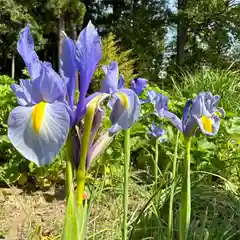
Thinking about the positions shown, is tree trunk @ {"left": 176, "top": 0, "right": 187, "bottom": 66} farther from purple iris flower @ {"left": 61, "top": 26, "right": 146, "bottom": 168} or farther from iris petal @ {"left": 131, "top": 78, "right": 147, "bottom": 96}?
purple iris flower @ {"left": 61, "top": 26, "right": 146, "bottom": 168}

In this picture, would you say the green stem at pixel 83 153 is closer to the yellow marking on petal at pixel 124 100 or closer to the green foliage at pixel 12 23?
the yellow marking on petal at pixel 124 100

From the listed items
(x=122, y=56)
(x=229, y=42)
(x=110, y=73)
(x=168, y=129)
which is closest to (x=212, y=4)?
(x=229, y=42)

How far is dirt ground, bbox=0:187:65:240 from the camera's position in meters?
2.39

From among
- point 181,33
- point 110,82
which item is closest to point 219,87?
point 110,82

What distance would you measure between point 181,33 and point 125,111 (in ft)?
49.0

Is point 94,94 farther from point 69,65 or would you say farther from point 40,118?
point 40,118

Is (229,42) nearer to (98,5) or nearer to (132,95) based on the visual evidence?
(98,5)

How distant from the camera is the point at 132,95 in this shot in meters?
0.91

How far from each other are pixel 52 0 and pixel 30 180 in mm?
10304

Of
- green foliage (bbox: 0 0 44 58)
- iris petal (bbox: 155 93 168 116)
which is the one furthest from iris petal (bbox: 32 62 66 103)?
green foliage (bbox: 0 0 44 58)

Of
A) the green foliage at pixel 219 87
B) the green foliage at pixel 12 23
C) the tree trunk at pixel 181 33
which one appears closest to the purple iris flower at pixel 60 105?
the green foliage at pixel 219 87

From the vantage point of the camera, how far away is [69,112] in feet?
2.83

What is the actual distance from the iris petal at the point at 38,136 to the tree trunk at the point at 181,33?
14404mm

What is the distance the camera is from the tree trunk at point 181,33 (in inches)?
592
